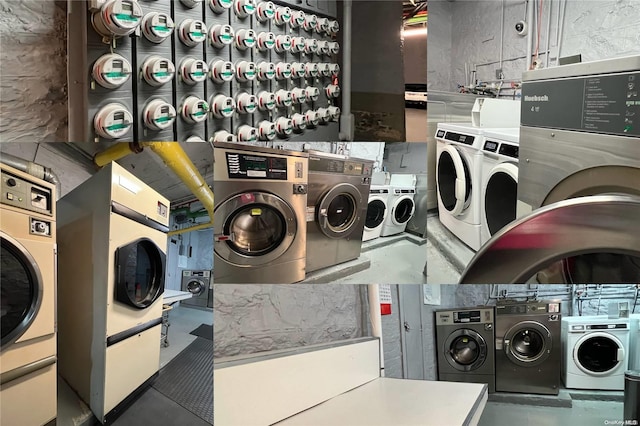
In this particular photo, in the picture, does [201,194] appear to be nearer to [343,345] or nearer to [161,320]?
[161,320]

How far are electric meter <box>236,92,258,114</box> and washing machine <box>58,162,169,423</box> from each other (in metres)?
0.57

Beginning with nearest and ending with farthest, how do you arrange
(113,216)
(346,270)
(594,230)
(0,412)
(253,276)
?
(0,412) < (113,216) < (594,230) < (253,276) < (346,270)

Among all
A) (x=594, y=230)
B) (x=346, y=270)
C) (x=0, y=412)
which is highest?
(x=594, y=230)

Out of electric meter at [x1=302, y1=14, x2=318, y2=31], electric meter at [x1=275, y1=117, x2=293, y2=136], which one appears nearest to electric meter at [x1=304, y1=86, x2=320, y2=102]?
electric meter at [x1=275, y1=117, x2=293, y2=136]

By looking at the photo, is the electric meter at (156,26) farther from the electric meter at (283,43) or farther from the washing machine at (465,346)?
the washing machine at (465,346)

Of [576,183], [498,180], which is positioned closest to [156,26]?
[498,180]

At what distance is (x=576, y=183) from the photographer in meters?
1.19

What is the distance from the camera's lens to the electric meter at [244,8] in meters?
1.54

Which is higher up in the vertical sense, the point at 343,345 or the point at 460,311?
the point at 460,311

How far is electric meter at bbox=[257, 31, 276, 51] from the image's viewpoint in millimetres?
1633

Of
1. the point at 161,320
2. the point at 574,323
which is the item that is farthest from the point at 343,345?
the point at 574,323

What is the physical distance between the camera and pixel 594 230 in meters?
1.21

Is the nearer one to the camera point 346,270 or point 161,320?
point 161,320

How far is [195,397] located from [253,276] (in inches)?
16.7
